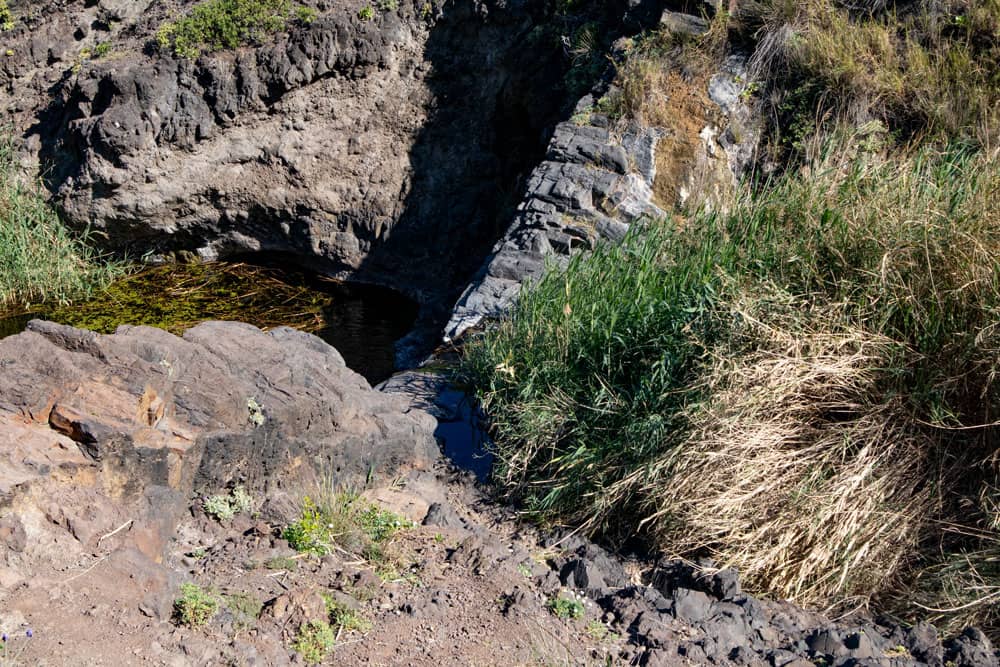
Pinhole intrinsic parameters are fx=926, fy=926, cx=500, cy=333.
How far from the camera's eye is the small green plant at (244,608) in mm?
2875

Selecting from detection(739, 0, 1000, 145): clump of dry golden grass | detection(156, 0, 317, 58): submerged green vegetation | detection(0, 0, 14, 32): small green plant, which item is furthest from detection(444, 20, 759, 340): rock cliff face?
detection(0, 0, 14, 32): small green plant

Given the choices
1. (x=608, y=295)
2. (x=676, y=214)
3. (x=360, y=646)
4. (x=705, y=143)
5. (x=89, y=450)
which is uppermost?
(x=705, y=143)

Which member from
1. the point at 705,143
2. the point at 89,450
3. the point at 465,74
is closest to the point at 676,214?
the point at 705,143

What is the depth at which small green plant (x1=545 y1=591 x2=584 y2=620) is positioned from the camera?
131 inches

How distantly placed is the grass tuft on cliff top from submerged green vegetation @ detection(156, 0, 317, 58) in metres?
1.67

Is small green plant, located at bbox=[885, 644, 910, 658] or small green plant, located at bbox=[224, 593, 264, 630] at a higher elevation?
small green plant, located at bbox=[885, 644, 910, 658]

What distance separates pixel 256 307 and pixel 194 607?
493 cm

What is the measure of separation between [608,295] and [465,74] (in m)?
4.39

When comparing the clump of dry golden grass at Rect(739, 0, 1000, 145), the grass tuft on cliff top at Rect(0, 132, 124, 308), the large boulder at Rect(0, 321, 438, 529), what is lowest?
the grass tuft on cliff top at Rect(0, 132, 124, 308)

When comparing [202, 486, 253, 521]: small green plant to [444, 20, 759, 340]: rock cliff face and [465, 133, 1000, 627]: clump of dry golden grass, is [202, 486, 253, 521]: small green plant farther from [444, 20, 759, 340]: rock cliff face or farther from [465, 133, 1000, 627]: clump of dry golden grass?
[444, 20, 759, 340]: rock cliff face

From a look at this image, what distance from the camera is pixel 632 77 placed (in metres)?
6.61

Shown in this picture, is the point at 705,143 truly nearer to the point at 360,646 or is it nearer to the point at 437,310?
the point at 437,310

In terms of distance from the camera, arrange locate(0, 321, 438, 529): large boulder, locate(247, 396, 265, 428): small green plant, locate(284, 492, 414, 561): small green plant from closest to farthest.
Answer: locate(0, 321, 438, 529): large boulder
locate(284, 492, 414, 561): small green plant
locate(247, 396, 265, 428): small green plant

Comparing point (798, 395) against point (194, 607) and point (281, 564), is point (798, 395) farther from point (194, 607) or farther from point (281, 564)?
point (194, 607)
